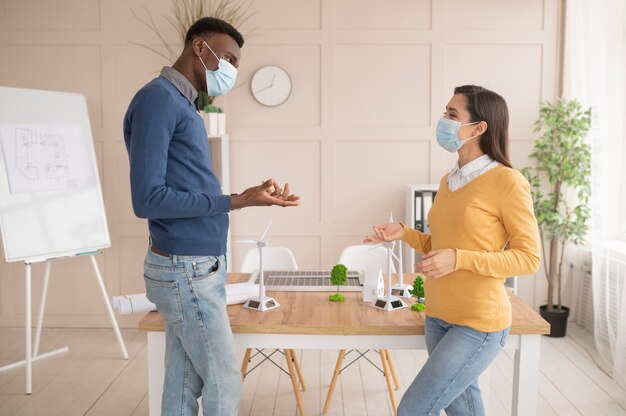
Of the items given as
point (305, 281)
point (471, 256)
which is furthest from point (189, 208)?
point (305, 281)

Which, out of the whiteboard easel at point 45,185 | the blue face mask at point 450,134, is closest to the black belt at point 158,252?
the blue face mask at point 450,134

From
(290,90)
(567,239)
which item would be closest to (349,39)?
(290,90)

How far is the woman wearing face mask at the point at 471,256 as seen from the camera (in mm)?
2029

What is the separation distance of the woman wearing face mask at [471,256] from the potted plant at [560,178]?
101 inches

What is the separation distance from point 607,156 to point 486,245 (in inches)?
99.2

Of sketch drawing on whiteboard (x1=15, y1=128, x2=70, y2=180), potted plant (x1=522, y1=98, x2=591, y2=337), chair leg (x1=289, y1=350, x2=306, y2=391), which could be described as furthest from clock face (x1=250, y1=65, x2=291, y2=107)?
chair leg (x1=289, y1=350, x2=306, y2=391)

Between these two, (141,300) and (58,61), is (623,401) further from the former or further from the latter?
(58,61)

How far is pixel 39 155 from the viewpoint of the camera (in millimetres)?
4016

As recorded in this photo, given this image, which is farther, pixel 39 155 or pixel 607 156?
pixel 607 156

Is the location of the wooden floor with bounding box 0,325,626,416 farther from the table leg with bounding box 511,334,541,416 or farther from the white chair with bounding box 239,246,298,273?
the table leg with bounding box 511,334,541,416

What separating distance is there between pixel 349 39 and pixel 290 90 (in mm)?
607

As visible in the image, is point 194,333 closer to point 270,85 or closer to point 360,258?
point 360,258

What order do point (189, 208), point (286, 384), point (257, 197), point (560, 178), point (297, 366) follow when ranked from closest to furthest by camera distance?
point (189, 208) < point (257, 197) < point (297, 366) < point (286, 384) < point (560, 178)

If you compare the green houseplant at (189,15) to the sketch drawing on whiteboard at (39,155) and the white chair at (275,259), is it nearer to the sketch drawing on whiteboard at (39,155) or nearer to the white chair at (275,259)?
the sketch drawing on whiteboard at (39,155)
